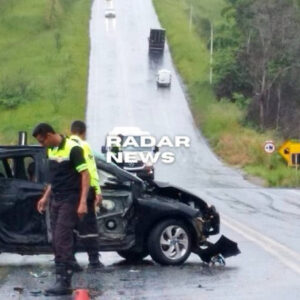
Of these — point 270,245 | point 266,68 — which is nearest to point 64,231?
point 270,245

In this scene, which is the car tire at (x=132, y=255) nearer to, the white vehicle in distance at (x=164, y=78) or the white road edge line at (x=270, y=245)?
the white road edge line at (x=270, y=245)

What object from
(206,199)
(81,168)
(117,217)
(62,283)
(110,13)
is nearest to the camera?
(62,283)

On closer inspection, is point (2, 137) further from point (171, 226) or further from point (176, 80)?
point (171, 226)

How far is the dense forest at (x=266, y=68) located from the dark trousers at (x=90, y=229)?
48.0 meters

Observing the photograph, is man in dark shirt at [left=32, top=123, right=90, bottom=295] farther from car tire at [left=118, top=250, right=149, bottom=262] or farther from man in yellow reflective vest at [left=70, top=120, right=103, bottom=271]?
car tire at [left=118, top=250, right=149, bottom=262]

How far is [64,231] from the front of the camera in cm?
1129

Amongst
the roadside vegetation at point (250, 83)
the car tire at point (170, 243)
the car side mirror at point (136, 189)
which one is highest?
the roadside vegetation at point (250, 83)

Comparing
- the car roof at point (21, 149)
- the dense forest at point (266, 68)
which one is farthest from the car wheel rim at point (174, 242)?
the dense forest at point (266, 68)

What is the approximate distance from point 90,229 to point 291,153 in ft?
118

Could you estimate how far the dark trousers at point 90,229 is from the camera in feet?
40.5

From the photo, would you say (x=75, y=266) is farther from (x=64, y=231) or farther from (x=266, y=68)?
(x=266, y=68)

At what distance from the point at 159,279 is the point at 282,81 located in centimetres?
5648

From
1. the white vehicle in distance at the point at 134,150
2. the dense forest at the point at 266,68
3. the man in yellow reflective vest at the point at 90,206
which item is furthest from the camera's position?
the dense forest at the point at 266,68

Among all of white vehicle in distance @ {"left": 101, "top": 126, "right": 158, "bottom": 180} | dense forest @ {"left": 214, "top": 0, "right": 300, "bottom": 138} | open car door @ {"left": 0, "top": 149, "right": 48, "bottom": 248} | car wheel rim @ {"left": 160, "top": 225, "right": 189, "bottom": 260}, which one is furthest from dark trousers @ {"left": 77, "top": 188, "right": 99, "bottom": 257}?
dense forest @ {"left": 214, "top": 0, "right": 300, "bottom": 138}
